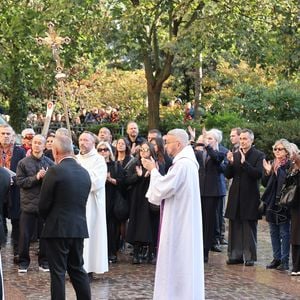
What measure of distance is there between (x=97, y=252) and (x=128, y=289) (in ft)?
2.54

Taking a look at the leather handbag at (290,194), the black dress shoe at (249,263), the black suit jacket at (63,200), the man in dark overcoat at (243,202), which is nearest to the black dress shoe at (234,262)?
the man in dark overcoat at (243,202)

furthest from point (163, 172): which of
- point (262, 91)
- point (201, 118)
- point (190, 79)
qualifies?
point (190, 79)

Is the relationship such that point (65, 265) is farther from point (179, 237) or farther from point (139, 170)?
point (139, 170)

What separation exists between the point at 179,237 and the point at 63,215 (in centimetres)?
139

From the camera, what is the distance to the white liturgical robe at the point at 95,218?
10969 mm

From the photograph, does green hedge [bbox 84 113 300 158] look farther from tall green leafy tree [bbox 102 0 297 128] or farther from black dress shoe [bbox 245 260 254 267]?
black dress shoe [bbox 245 260 254 267]

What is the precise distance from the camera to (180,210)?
920 cm

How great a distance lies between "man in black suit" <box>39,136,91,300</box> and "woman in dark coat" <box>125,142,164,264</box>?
363 cm

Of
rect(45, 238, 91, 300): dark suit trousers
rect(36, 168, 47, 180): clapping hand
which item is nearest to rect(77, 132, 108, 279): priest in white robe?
rect(36, 168, 47, 180): clapping hand

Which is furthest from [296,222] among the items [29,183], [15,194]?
[15,194]

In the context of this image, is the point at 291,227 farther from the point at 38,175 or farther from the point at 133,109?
the point at 133,109

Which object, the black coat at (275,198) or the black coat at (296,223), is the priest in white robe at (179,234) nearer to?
the black coat at (296,223)

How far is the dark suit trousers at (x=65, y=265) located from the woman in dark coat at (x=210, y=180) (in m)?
4.36

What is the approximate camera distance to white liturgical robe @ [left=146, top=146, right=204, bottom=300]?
9109mm
